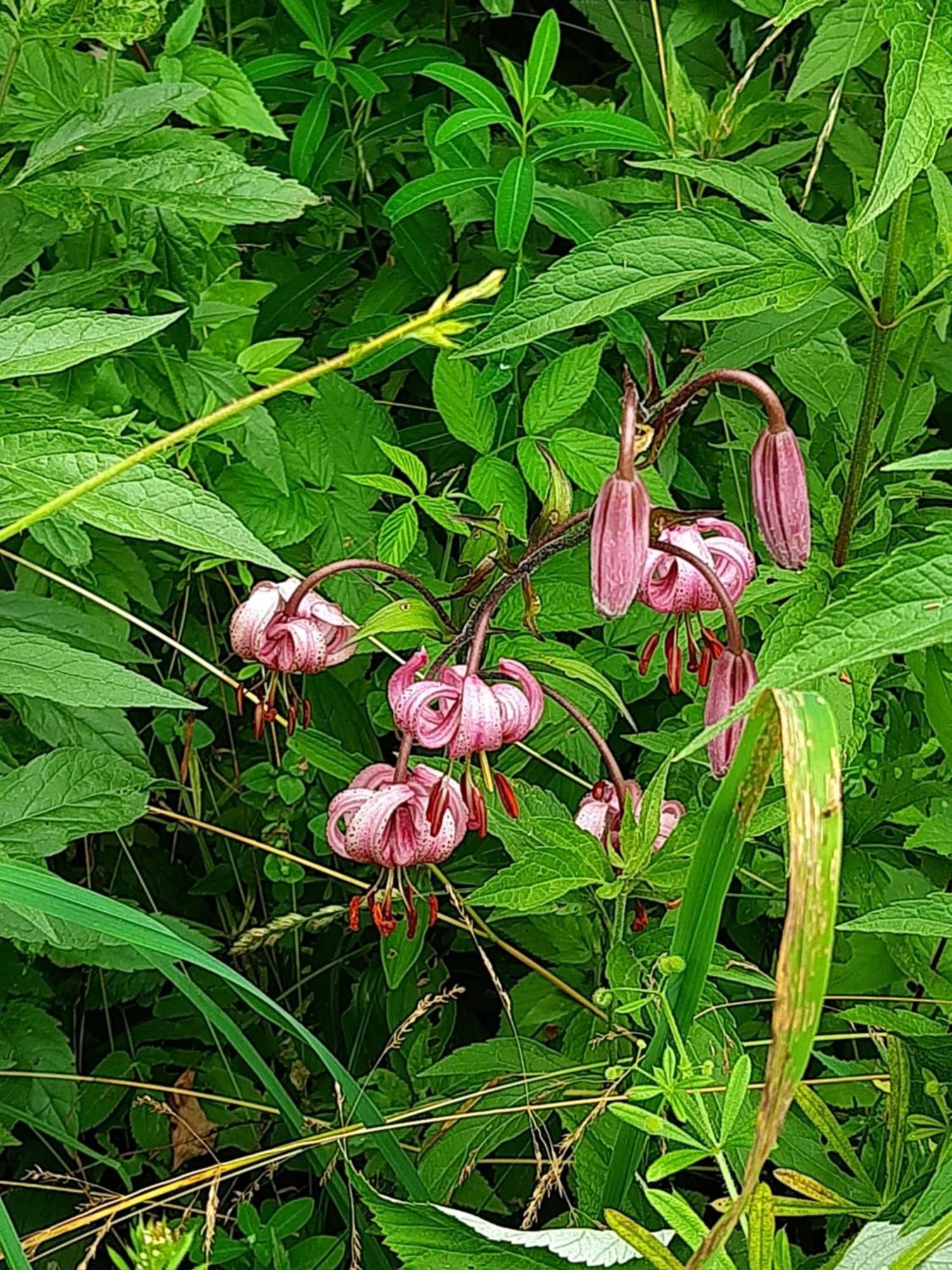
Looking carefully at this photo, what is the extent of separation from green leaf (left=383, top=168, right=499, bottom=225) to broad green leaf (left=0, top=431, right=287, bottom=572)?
23.1 inches

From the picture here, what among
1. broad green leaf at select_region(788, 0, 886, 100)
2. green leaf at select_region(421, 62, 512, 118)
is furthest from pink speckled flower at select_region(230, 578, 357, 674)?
broad green leaf at select_region(788, 0, 886, 100)

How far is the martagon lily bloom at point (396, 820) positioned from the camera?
3.81ft

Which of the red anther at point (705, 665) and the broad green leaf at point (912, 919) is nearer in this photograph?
the broad green leaf at point (912, 919)

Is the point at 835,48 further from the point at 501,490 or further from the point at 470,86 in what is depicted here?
the point at 501,490

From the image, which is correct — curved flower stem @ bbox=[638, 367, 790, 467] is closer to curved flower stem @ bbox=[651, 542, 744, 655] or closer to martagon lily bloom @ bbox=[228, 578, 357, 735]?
curved flower stem @ bbox=[651, 542, 744, 655]

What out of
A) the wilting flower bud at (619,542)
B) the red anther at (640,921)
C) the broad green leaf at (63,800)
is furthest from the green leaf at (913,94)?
the broad green leaf at (63,800)

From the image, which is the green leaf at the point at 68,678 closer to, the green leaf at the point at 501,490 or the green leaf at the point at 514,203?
the green leaf at the point at 501,490

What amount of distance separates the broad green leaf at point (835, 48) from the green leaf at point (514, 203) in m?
0.26

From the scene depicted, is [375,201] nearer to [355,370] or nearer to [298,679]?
[355,370]

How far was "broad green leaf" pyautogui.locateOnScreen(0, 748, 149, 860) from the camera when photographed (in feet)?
4.15

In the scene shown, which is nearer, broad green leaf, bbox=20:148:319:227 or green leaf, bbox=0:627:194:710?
green leaf, bbox=0:627:194:710

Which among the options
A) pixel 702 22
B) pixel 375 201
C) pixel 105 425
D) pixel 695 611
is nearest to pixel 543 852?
pixel 695 611

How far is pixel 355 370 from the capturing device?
5.07 ft

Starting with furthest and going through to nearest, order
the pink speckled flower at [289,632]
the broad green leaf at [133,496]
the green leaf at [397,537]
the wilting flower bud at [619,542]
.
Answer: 1. the green leaf at [397,537]
2. the pink speckled flower at [289,632]
3. the wilting flower bud at [619,542]
4. the broad green leaf at [133,496]
